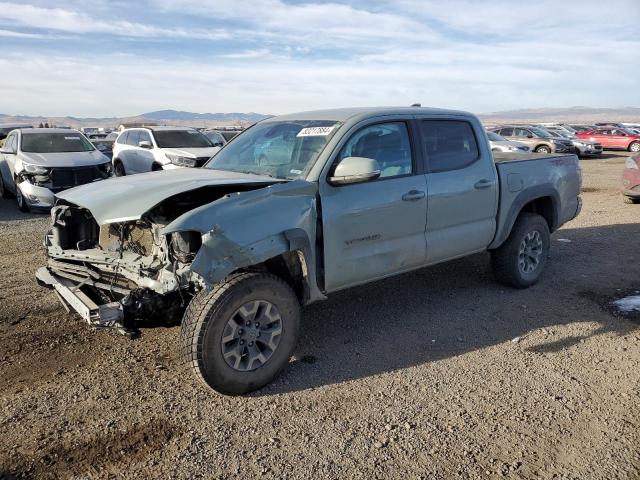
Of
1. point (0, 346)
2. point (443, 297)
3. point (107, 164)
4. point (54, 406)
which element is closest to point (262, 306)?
point (54, 406)

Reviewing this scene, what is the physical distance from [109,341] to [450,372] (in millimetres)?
2711

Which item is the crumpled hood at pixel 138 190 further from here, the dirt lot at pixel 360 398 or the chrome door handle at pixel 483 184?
the chrome door handle at pixel 483 184

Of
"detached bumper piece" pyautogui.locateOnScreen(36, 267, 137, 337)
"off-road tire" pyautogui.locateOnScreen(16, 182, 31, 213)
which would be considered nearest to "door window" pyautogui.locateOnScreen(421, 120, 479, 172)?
"detached bumper piece" pyautogui.locateOnScreen(36, 267, 137, 337)

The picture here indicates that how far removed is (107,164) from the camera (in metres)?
11.2

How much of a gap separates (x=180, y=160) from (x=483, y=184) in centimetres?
847

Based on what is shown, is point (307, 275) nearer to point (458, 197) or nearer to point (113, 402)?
point (113, 402)

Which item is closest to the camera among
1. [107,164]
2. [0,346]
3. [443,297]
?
[0,346]

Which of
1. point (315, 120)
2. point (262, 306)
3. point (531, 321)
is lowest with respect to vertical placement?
point (531, 321)

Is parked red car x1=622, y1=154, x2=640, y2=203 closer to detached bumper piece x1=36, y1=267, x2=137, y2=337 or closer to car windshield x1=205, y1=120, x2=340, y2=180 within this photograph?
car windshield x1=205, y1=120, x2=340, y2=180

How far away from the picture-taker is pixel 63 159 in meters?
10.6

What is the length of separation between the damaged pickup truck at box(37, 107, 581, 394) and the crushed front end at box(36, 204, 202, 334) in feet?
0.03

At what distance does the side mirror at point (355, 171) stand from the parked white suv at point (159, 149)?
8.29m

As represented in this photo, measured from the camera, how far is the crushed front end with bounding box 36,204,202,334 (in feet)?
11.2

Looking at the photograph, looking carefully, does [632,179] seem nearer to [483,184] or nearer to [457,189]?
[483,184]
